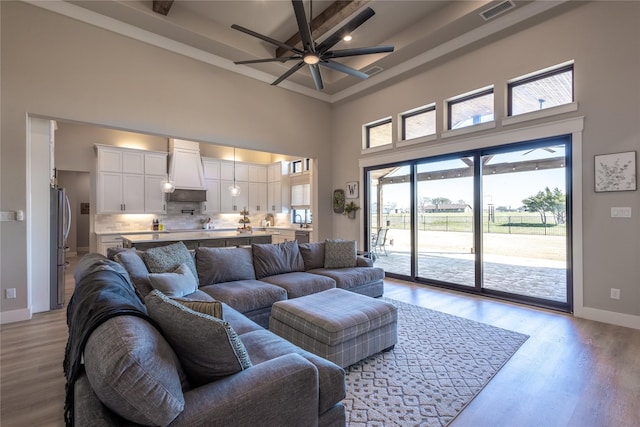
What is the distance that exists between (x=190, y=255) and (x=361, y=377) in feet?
7.27

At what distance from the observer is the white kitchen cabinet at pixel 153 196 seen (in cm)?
699

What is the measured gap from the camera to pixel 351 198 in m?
6.63

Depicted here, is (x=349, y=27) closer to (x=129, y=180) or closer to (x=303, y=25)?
(x=303, y=25)

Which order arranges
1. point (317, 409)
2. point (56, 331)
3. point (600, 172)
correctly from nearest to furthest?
point (317, 409) < point (56, 331) < point (600, 172)

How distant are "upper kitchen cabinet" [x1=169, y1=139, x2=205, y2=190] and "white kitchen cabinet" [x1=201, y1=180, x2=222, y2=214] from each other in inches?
13.2

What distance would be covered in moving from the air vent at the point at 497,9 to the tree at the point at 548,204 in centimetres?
244

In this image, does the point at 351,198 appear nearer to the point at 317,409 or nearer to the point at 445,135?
the point at 445,135

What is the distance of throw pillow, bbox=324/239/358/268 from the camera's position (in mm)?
4266

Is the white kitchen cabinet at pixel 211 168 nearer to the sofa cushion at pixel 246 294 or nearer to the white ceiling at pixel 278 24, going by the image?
the white ceiling at pixel 278 24

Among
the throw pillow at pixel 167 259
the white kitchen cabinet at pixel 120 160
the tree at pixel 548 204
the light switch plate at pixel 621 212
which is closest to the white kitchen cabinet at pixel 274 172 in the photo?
the white kitchen cabinet at pixel 120 160

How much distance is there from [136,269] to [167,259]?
33 centimetres

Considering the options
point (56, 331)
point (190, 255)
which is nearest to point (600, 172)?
point (190, 255)

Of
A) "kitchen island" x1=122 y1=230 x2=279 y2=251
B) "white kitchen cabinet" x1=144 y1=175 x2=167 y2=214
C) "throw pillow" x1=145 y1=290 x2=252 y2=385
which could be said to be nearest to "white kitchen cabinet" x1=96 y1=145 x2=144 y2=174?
"white kitchen cabinet" x1=144 y1=175 x2=167 y2=214

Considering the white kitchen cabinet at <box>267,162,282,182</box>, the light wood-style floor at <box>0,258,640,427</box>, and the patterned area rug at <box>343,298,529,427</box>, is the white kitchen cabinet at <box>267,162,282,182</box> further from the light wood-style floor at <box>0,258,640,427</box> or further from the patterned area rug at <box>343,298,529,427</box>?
the patterned area rug at <box>343,298,529,427</box>
